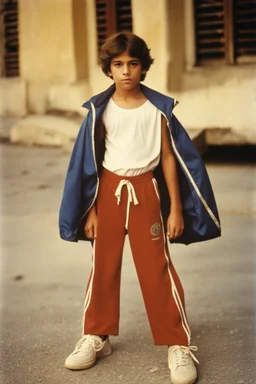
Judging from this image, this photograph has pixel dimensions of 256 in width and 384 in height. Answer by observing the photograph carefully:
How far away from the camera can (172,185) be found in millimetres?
2602

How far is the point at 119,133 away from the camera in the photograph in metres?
2.57

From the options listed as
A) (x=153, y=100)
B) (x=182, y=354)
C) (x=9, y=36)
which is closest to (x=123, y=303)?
(x=182, y=354)

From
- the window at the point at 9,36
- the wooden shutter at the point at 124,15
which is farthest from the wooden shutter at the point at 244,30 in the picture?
the window at the point at 9,36

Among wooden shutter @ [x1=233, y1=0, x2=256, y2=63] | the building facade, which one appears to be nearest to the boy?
the building facade

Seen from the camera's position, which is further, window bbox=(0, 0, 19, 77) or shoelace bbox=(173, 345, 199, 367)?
window bbox=(0, 0, 19, 77)

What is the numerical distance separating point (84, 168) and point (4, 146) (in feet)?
16.5

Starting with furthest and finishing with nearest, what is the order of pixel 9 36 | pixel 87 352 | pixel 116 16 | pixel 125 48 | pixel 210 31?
pixel 9 36, pixel 116 16, pixel 210 31, pixel 87 352, pixel 125 48

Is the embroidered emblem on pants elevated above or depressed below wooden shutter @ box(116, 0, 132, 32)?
below

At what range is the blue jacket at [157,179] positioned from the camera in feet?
8.36

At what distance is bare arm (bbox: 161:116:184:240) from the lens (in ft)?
8.45

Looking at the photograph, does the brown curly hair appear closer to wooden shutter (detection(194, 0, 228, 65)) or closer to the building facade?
the building facade

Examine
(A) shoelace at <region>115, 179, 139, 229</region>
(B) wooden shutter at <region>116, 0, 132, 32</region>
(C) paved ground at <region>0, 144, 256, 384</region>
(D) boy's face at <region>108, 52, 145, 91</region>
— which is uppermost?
(B) wooden shutter at <region>116, 0, 132, 32</region>

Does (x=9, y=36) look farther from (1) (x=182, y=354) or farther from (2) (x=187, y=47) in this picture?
(1) (x=182, y=354)

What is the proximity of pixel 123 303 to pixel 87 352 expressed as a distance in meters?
0.67
